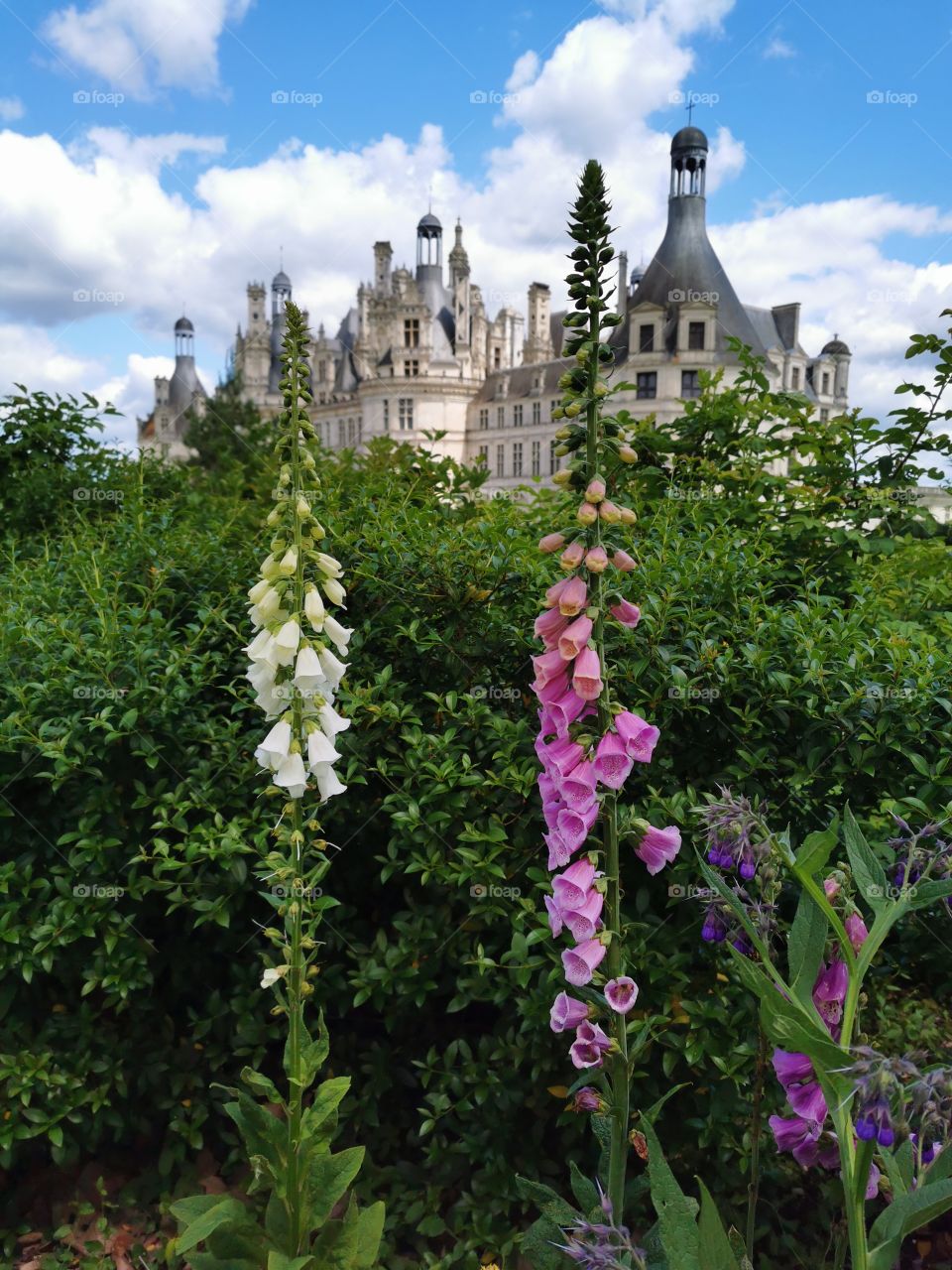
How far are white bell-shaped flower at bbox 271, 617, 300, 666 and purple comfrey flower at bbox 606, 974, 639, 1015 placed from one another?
1151 millimetres

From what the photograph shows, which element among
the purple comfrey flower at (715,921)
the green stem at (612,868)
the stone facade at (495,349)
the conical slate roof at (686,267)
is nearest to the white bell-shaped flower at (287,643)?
the green stem at (612,868)

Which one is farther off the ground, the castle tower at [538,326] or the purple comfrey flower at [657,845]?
the castle tower at [538,326]

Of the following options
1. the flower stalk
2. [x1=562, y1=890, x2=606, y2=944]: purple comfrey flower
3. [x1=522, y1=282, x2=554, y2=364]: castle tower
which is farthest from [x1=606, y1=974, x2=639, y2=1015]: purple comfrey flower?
[x1=522, y1=282, x2=554, y2=364]: castle tower

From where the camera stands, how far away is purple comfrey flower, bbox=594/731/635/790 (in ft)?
6.86

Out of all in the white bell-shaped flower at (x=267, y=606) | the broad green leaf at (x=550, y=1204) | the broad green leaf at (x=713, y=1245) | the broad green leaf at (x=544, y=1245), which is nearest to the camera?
the broad green leaf at (x=713, y=1245)

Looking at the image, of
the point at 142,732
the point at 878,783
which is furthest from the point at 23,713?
the point at 878,783

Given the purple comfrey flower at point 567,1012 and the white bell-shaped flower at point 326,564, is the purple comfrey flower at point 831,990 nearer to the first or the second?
the purple comfrey flower at point 567,1012

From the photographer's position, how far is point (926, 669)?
3.00 meters

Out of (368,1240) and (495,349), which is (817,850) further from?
(495,349)

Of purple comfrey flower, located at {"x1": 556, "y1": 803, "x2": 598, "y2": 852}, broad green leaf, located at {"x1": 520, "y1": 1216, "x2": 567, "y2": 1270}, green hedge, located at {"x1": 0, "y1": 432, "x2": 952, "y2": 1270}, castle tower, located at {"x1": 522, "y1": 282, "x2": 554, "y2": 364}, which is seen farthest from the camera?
castle tower, located at {"x1": 522, "y1": 282, "x2": 554, "y2": 364}

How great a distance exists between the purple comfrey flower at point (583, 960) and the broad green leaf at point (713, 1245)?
18.8 inches

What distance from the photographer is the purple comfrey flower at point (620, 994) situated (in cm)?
212

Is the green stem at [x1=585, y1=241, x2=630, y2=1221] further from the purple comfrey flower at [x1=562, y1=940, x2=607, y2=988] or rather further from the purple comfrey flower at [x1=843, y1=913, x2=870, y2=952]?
the purple comfrey flower at [x1=843, y1=913, x2=870, y2=952]

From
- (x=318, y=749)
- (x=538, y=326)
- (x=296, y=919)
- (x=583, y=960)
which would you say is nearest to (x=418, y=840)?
(x=296, y=919)
